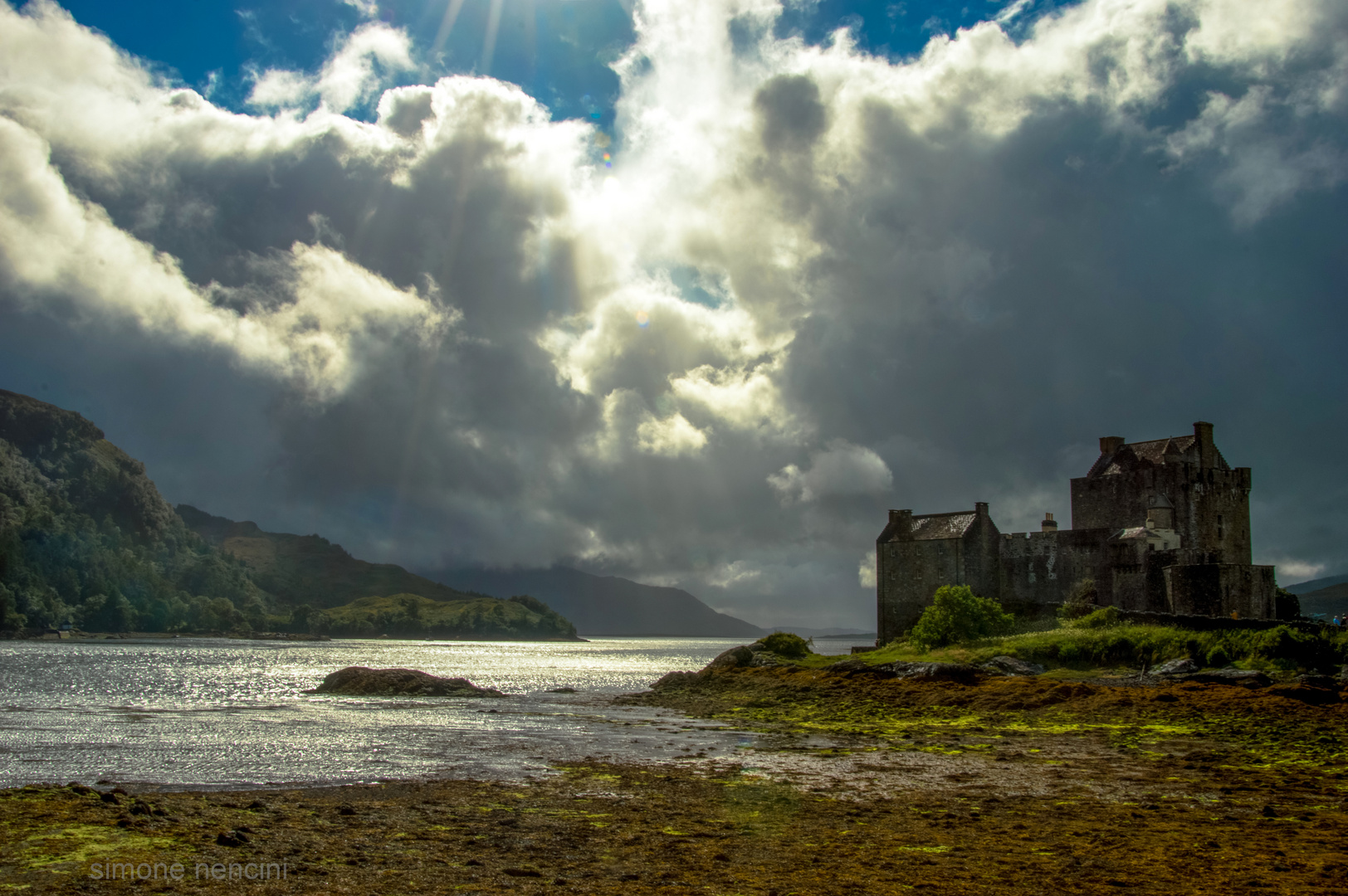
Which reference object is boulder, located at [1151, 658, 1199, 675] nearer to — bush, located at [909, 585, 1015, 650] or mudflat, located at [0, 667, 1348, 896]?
mudflat, located at [0, 667, 1348, 896]

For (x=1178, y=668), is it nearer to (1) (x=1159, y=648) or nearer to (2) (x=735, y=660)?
(1) (x=1159, y=648)

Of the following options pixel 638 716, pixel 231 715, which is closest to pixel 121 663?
pixel 231 715

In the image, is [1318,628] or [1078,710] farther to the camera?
[1318,628]

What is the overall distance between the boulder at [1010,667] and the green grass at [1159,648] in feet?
6.51

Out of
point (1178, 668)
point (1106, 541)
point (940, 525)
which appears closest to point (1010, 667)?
point (1178, 668)

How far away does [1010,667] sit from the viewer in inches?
1716

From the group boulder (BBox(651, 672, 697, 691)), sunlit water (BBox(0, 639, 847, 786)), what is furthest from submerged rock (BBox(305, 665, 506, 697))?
boulder (BBox(651, 672, 697, 691))

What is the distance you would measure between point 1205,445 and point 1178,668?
3503cm

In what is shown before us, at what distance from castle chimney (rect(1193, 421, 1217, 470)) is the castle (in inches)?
3.5

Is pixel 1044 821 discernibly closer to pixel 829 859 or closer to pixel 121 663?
pixel 829 859

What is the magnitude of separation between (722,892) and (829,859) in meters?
2.26

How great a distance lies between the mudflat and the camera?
36.7 ft

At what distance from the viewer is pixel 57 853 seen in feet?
39.9

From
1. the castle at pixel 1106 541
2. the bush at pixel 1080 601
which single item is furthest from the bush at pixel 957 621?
the castle at pixel 1106 541
